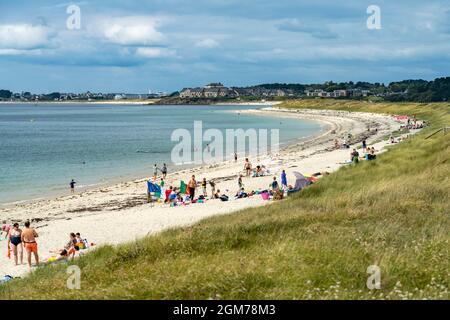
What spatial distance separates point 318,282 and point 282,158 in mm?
36831

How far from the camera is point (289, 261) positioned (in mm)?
8055

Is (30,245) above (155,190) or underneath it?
above

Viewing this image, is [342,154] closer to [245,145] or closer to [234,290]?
[245,145]

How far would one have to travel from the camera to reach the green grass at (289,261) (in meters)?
7.00

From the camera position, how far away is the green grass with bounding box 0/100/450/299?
275 inches

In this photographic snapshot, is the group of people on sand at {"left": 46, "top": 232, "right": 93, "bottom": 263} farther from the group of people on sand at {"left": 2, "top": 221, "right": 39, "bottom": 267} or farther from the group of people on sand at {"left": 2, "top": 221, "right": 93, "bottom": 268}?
the group of people on sand at {"left": 2, "top": 221, "right": 39, "bottom": 267}

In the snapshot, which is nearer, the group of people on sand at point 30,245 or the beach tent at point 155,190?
the group of people on sand at point 30,245

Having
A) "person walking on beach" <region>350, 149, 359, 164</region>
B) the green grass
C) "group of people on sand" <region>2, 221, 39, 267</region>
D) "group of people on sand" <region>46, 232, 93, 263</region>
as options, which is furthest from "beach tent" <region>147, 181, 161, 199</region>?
the green grass

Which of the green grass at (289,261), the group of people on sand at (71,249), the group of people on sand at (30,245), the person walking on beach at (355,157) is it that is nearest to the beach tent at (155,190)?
the group of people on sand at (71,249)

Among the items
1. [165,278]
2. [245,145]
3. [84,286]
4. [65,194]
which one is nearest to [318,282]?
[165,278]

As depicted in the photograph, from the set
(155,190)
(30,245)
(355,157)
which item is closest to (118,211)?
(155,190)

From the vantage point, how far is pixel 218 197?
25.5m

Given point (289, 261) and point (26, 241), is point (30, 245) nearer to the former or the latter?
point (26, 241)

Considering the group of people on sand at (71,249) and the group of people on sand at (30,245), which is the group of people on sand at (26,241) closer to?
the group of people on sand at (30,245)
